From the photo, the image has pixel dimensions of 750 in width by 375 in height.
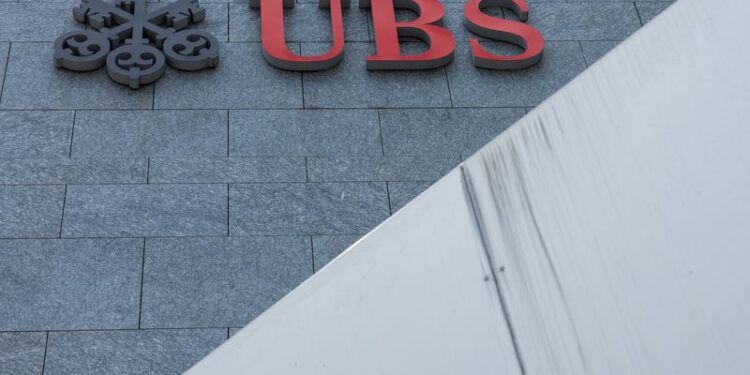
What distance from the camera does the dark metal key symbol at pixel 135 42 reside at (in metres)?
7.62

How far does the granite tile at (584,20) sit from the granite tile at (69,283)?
3608 millimetres

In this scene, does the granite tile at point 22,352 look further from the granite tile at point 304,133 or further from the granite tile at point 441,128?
the granite tile at point 441,128

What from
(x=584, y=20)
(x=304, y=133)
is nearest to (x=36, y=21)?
(x=304, y=133)

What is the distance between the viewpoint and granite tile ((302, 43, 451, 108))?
24.9ft

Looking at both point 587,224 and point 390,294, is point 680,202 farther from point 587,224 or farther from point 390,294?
point 390,294

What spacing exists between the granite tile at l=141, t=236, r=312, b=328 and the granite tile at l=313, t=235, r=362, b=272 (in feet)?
0.15

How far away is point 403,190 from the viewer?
23.0 feet

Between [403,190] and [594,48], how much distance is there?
6.97 ft

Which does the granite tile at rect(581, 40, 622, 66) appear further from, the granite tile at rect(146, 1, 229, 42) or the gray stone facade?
the granite tile at rect(146, 1, 229, 42)

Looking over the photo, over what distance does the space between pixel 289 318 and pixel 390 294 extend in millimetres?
Answer: 129

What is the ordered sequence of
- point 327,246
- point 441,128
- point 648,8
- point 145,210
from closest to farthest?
point 327,246
point 145,210
point 441,128
point 648,8

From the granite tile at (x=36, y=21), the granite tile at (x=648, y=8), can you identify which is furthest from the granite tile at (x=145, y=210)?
the granite tile at (x=648, y=8)

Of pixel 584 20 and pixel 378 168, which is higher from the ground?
pixel 584 20

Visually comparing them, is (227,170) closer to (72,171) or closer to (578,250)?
(72,171)
